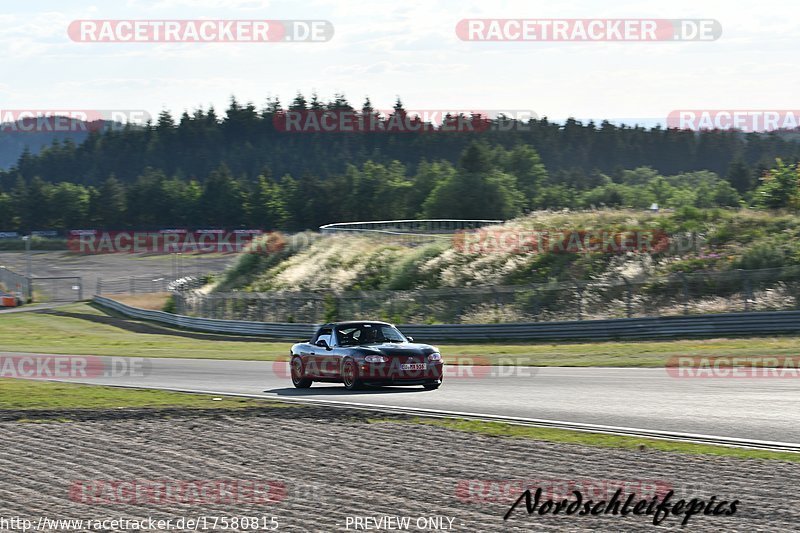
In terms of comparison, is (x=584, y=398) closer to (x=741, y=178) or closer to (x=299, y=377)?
(x=299, y=377)

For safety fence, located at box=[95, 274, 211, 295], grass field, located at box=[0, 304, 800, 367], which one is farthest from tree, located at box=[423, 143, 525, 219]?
grass field, located at box=[0, 304, 800, 367]

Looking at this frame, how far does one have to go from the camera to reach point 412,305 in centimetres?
4034

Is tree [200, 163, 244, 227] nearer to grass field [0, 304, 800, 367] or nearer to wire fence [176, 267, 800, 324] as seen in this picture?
grass field [0, 304, 800, 367]

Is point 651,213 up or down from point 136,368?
up

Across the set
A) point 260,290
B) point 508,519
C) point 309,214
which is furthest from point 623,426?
point 309,214

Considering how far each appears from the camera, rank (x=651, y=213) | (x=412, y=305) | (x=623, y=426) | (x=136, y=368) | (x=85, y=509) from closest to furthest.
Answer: (x=85, y=509) → (x=623, y=426) → (x=136, y=368) → (x=412, y=305) → (x=651, y=213)

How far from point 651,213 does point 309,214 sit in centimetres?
7984

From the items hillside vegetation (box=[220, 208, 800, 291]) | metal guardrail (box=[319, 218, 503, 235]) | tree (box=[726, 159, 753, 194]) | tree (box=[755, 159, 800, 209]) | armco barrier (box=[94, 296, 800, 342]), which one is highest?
tree (box=[726, 159, 753, 194])

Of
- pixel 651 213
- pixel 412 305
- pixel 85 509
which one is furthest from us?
pixel 651 213

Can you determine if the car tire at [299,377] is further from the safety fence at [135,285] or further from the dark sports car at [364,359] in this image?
the safety fence at [135,285]

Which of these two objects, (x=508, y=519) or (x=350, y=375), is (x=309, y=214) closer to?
(x=350, y=375)

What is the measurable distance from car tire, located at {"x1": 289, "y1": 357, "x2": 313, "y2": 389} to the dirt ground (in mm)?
5612

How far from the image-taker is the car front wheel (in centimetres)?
1936

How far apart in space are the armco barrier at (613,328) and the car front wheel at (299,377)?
13664mm
